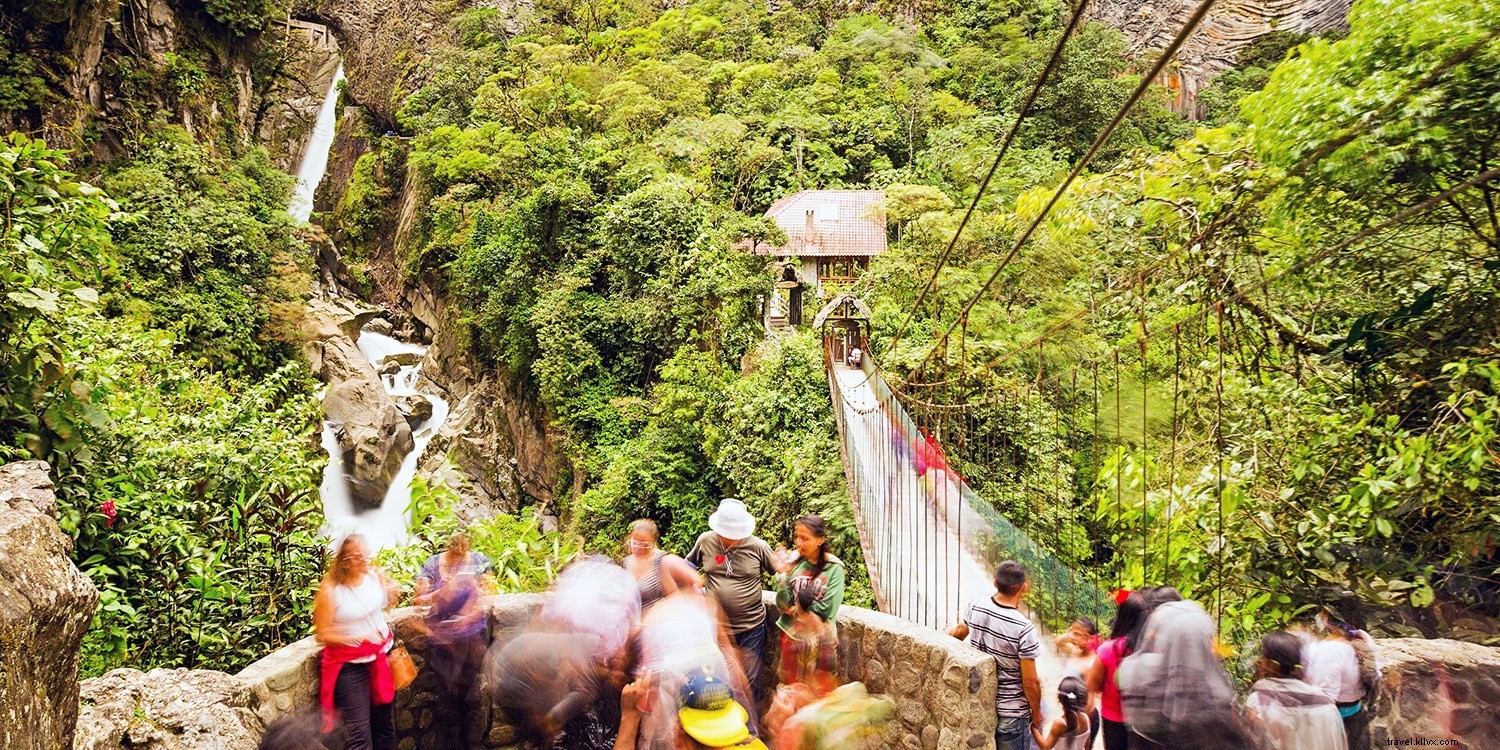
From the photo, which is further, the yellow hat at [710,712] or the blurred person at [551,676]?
the blurred person at [551,676]

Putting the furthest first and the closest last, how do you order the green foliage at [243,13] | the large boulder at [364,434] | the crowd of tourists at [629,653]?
1. the large boulder at [364,434]
2. the green foliage at [243,13]
3. the crowd of tourists at [629,653]

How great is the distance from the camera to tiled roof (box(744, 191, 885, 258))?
1283cm

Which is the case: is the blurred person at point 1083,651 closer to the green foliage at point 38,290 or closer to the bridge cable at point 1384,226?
the bridge cable at point 1384,226

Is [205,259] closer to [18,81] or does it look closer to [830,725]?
[18,81]

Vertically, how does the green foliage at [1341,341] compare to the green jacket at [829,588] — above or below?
above

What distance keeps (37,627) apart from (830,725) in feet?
5.61

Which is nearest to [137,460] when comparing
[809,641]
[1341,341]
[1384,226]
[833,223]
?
[809,641]

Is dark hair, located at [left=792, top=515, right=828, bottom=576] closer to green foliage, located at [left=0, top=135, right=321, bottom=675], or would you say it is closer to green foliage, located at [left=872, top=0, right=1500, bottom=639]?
green foliage, located at [left=872, top=0, right=1500, bottom=639]

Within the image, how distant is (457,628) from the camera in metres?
2.66

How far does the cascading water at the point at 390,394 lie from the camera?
11.8 meters

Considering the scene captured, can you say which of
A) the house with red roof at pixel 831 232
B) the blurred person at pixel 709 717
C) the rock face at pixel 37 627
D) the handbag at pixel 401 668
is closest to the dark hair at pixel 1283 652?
the blurred person at pixel 709 717

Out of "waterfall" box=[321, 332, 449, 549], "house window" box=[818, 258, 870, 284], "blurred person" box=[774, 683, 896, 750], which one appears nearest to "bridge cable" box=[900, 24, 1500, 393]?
"blurred person" box=[774, 683, 896, 750]

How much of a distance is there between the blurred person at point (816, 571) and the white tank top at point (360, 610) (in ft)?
4.20

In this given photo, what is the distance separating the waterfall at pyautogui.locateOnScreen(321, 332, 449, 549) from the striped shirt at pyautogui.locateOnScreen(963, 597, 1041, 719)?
961 cm
